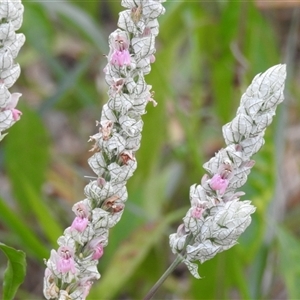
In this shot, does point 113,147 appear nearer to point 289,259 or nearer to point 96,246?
point 96,246

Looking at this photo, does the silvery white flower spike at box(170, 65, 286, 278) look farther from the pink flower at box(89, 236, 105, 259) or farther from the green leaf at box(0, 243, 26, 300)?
the green leaf at box(0, 243, 26, 300)

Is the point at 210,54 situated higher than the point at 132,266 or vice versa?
the point at 210,54

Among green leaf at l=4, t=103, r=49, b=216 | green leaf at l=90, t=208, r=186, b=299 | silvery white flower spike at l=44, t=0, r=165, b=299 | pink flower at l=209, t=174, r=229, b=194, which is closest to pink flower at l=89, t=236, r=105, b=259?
silvery white flower spike at l=44, t=0, r=165, b=299

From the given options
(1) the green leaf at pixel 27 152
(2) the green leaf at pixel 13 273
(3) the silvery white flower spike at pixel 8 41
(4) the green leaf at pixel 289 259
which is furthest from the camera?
(1) the green leaf at pixel 27 152

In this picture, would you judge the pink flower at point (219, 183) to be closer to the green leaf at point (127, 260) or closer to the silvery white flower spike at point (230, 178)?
the silvery white flower spike at point (230, 178)

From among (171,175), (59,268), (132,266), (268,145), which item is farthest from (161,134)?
(59,268)

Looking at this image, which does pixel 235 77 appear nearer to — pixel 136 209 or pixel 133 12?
pixel 136 209

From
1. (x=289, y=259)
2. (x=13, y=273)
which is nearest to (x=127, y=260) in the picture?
(x=289, y=259)

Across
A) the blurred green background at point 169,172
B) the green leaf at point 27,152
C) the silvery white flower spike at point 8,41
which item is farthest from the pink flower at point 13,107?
the green leaf at point 27,152
